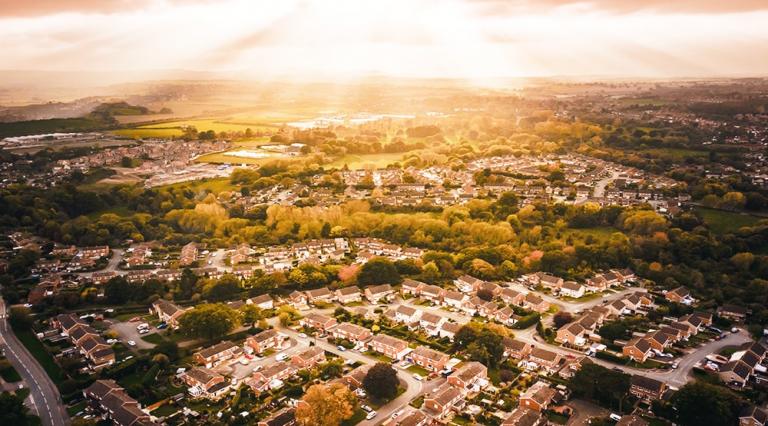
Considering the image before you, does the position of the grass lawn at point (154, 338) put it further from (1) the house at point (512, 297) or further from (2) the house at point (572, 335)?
(2) the house at point (572, 335)

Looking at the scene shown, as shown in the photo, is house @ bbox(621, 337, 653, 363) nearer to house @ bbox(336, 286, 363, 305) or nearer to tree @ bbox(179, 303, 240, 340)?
house @ bbox(336, 286, 363, 305)

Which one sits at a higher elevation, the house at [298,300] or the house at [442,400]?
the house at [298,300]

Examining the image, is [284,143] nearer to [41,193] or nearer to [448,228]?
[41,193]

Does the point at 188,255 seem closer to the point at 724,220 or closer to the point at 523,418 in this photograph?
the point at 523,418

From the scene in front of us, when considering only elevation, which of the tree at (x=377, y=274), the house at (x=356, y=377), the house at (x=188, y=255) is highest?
the house at (x=188, y=255)

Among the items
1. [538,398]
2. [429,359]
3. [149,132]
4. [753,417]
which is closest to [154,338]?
[429,359]

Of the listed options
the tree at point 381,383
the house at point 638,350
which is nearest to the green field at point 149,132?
the tree at point 381,383
